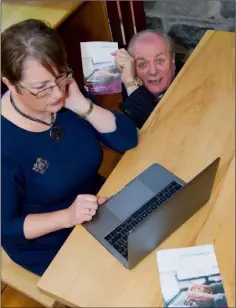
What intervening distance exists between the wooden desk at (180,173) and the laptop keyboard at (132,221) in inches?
1.4

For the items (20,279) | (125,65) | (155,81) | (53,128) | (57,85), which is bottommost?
(20,279)

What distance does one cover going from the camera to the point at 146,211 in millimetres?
1380

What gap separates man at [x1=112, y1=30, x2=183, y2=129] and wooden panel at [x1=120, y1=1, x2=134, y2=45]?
1.47 feet

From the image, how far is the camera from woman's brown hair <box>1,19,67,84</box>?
4.40ft

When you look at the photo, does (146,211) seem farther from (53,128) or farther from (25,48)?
(25,48)

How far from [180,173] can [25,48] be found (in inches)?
21.3

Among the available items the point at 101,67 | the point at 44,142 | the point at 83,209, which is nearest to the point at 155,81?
the point at 101,67

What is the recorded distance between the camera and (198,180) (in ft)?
4.15

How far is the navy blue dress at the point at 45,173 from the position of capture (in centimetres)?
142

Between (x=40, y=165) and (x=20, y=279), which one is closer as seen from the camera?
(x=40, y=165)

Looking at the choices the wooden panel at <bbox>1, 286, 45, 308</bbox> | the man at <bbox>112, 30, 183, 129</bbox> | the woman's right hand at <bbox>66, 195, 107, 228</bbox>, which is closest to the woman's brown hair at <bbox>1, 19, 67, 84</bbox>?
the woman's right hand at <bbox>66, 195, 107, 228</bbox>

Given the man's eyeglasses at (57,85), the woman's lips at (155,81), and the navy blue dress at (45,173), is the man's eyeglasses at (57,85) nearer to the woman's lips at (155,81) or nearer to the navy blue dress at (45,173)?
the navy blue dress at (45,173)

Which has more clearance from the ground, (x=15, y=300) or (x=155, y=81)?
(x=155, y=81)

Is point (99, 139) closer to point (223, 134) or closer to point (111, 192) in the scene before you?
point (111, 192)
